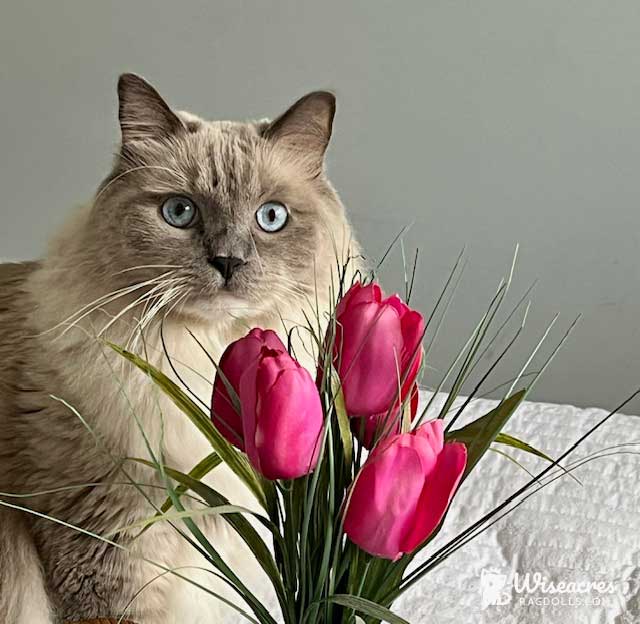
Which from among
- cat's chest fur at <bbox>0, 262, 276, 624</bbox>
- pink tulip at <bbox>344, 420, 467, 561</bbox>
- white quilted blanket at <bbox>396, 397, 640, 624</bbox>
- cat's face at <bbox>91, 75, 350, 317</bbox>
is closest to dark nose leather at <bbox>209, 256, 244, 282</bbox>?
cat's face at <bbox>91, 75, 350, 317</bbox>

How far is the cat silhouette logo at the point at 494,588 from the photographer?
1.23 m

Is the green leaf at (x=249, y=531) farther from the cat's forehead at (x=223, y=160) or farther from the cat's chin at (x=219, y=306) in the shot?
the cat's forehead at (x=223, y=160)

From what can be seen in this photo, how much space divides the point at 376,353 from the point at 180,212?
20.6 inches

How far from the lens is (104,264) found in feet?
3.55

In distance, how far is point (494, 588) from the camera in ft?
4.09

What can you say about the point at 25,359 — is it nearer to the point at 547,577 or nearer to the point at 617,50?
the point at 547,577

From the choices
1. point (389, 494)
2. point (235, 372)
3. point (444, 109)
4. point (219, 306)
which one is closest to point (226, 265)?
point (219, 306)

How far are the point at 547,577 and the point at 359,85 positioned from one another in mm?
1308

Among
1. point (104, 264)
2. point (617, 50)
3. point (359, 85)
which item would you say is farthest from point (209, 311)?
point (617, 50)

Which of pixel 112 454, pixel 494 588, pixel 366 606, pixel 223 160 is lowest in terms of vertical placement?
pixel 494 588

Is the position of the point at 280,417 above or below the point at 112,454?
above

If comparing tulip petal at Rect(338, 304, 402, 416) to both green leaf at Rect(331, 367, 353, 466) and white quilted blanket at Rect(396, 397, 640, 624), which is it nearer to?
green leaf at Rect(331, 367, 353, 466)

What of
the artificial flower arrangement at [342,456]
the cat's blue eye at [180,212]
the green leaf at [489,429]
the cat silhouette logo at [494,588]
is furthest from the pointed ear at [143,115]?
the cat silhouette logo at [494,588]

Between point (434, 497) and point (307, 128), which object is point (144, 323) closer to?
point (307, 128)
